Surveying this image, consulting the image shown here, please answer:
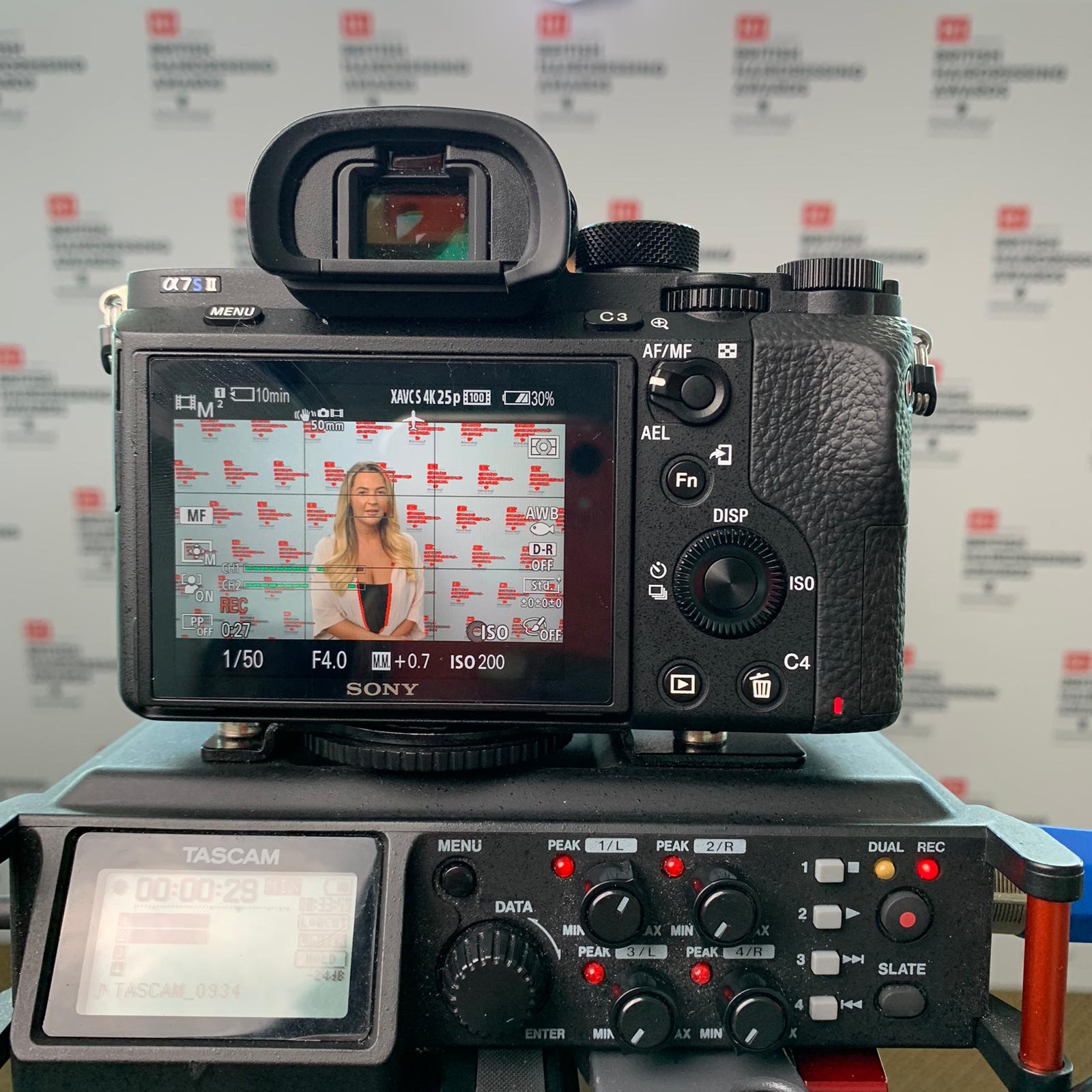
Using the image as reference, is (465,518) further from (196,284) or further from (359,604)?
(196,284)

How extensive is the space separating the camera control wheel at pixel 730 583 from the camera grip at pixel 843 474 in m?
0.03

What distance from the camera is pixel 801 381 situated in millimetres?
550

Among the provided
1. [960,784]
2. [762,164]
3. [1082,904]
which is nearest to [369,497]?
[1082,904]

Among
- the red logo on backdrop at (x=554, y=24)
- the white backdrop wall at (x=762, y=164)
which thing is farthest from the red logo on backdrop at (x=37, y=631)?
the red logo on backdrop at (x=554, y=24)

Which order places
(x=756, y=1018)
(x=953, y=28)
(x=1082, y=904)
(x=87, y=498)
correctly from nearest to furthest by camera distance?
(x=756, y=1018) < (x=1082, y=904) < (x=953, y=28) < (x=87, y=498)

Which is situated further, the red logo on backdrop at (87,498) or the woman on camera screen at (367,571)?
the red logo on backdrop at (87,498)

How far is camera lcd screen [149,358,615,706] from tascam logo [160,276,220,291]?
0.16ft

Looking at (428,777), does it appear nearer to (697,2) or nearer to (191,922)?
(191,922)

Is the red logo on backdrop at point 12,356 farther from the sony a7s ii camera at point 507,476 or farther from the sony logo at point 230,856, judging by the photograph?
the sony logo at point 230,856

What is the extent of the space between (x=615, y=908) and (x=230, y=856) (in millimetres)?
231

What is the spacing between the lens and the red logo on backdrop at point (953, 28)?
157 centimetres

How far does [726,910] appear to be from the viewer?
0.50m

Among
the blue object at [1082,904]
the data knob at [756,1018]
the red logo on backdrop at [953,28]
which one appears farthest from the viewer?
the red logo on backdrop at [953,28]

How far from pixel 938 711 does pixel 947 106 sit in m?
1.12
